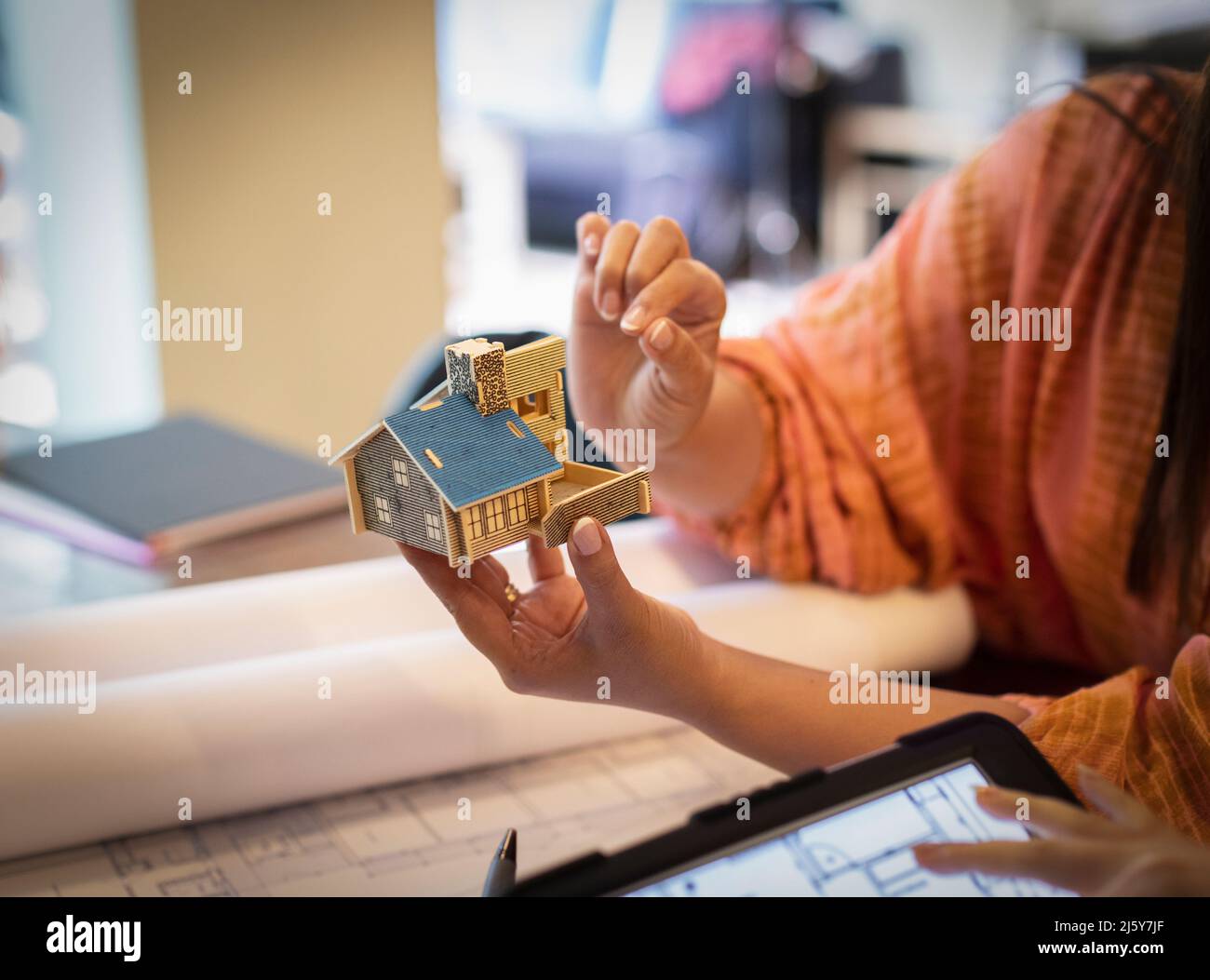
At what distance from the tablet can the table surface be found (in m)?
0.31

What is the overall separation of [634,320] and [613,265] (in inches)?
1.3

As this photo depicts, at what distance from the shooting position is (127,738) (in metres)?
0.37

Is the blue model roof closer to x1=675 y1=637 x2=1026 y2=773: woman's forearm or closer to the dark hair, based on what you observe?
x1=675 y1=637 x2=1026 y2=773: woman's forearm

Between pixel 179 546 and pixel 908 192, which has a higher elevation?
pixel 908 192

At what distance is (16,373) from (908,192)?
4.86 feet

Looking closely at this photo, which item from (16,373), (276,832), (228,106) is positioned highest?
(228,106)

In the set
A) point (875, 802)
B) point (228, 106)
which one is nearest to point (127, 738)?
point (875, 802)

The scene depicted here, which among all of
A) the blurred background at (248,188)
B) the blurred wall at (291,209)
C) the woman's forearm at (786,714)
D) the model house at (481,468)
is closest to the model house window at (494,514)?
the model house at (481,468)

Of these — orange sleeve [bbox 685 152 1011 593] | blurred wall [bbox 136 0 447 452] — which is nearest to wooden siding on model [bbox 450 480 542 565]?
orange sleeve [bbox 685 152 1011 593]

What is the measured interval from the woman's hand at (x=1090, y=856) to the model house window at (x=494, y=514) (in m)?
0.15

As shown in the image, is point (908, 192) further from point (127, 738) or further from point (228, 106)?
point (127, 738)

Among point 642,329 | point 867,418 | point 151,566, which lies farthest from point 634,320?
point 151,566

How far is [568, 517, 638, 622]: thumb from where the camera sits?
295 mm
